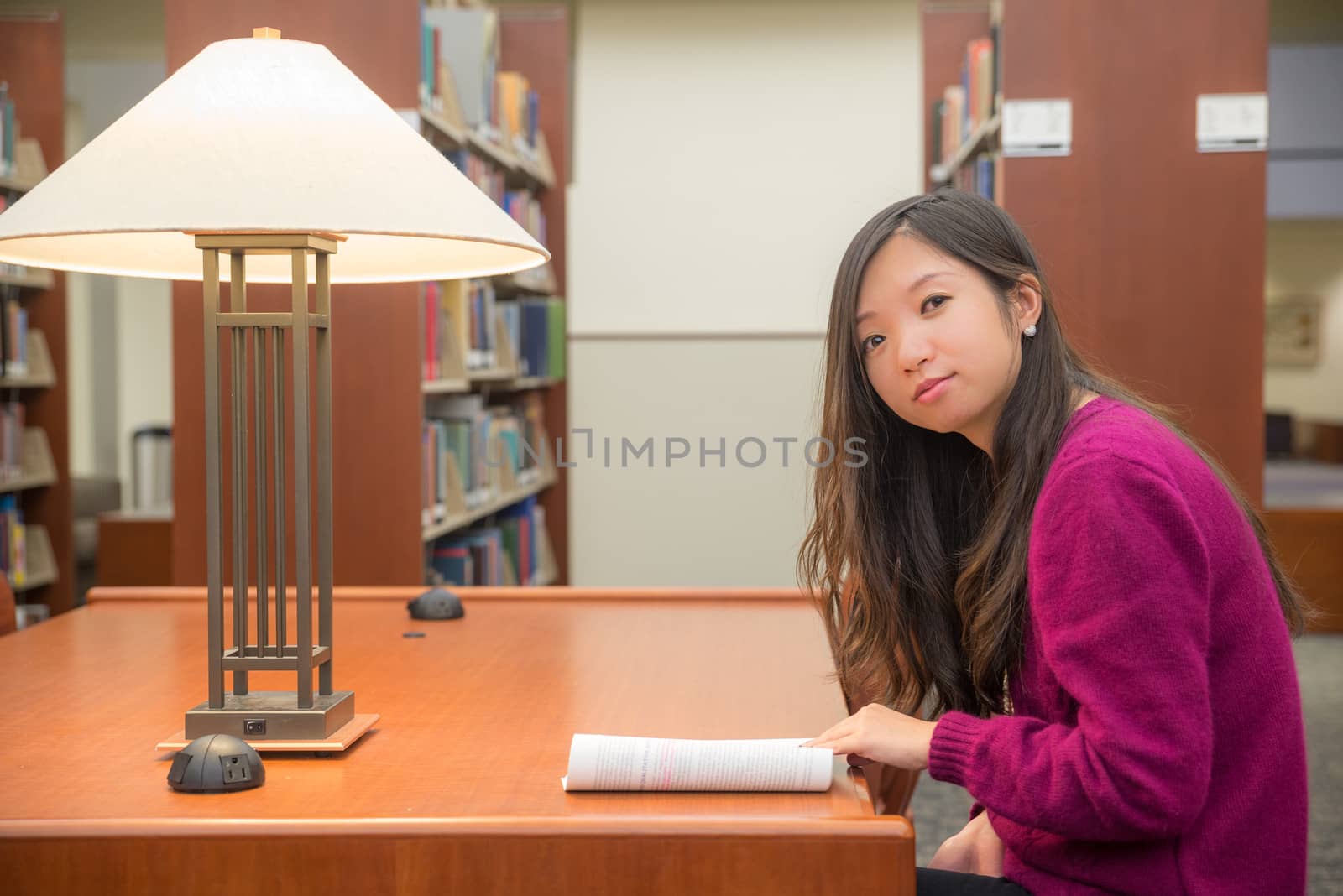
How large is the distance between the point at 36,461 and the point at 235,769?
4181 millimetres

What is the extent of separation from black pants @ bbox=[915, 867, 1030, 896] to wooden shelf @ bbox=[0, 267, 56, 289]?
4.19 meters

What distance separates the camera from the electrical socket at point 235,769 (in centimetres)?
100

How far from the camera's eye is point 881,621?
4.20 feet

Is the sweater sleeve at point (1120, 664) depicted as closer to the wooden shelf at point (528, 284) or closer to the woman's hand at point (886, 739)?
the woman's hand at point (886, 739)

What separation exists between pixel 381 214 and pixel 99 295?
802 cm

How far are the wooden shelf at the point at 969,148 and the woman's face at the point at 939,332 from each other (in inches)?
82.1

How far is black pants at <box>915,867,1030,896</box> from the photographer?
109 cm

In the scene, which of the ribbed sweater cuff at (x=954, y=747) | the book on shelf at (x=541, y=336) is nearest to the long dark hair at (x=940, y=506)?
the ribbed sweater cuff at (x=954, y=747)

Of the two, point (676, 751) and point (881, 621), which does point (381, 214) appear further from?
point (881, 621)

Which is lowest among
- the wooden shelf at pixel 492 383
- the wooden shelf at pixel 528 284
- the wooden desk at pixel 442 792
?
the wooden desk at pixel 442 792

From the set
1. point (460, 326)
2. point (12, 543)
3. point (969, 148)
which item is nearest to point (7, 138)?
point (12, 543)

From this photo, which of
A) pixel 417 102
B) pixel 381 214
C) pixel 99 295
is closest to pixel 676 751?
pixel 381 214

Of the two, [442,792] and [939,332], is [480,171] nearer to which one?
[939,332]

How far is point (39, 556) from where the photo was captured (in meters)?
4.70
